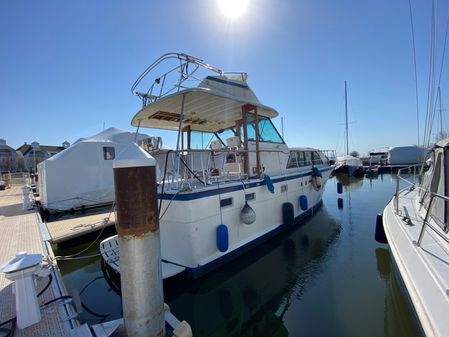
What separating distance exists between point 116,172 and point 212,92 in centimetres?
313

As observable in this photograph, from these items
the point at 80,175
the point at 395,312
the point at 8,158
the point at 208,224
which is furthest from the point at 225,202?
the point at 8,158

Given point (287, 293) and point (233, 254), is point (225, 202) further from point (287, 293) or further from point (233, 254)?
point (287, 293)

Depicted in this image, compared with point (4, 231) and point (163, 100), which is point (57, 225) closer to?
point (4, 231)

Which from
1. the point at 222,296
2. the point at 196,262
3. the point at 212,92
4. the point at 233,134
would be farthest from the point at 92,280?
the point at 233,134

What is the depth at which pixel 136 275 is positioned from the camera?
97.6 inches

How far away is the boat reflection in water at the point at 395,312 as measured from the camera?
3586mm

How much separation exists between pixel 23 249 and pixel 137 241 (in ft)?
16.4

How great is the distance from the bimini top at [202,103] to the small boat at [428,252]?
3969 millimetres

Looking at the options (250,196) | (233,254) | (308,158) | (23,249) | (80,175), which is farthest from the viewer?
(80,175)

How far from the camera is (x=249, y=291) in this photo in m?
4.85

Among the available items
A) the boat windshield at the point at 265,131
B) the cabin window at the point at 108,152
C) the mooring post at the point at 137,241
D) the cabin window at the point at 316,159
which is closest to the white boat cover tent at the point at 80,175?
the cabin window at the point at 108,152

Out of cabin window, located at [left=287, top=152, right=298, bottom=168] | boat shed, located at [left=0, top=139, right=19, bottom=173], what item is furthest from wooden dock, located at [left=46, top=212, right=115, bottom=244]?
boat shed, located at [left=0, top=139, right=19, bottom=173]

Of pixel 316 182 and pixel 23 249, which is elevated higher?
pixel 316 182

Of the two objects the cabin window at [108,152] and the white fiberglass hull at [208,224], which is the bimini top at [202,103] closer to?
the white fiberglass hull at [208,224]
